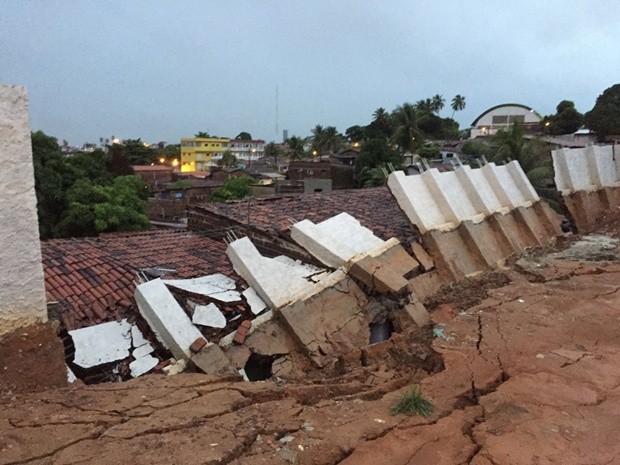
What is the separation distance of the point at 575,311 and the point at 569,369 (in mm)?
1724

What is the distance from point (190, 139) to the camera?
70312 mm

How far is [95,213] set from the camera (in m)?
18.5

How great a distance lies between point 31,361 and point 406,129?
39.6 m

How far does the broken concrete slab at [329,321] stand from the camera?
4.71 meters

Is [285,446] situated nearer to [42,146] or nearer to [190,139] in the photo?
[42,146]

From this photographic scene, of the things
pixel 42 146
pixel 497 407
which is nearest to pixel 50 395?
pixel 497 407

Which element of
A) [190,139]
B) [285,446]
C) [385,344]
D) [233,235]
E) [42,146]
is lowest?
[385,344]

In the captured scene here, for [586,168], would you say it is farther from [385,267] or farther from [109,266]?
[109,266]

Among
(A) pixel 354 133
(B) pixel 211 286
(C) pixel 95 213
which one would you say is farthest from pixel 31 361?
(A) pixel 354 133

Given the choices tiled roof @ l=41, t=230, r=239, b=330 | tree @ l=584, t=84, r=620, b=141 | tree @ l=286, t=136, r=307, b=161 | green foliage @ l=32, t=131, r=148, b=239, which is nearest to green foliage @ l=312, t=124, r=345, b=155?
tree @ l=286, t=136, r=307, b=161

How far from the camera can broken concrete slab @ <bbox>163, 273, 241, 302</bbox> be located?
4.89 meters

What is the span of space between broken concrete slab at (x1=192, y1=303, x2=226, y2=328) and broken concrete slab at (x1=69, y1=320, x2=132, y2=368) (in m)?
0.66

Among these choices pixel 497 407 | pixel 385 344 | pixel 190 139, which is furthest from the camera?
pixel 190 139

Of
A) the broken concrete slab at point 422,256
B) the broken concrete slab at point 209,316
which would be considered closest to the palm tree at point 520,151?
the broken concrete slab at point 422,256
